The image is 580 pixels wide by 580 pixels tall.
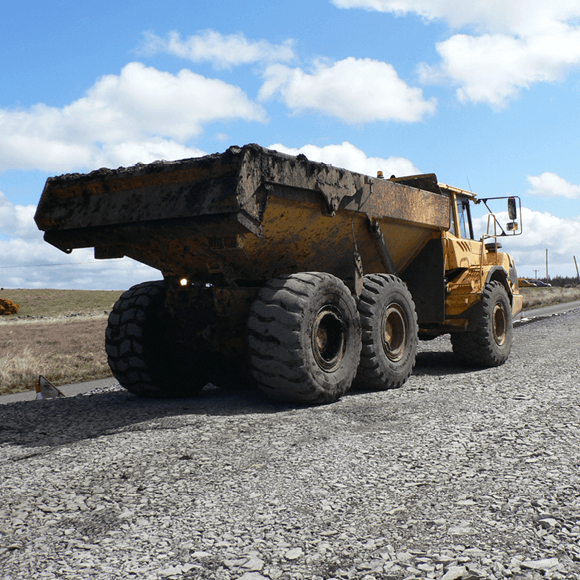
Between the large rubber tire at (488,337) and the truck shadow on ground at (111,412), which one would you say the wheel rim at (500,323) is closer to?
the large rubber tire at (488,337)

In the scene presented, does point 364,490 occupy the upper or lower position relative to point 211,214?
lower

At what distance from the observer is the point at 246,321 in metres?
6.16

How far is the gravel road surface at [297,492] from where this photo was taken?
2.75m

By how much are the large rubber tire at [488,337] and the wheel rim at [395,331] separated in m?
1.99

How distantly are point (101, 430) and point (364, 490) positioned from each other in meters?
2.73

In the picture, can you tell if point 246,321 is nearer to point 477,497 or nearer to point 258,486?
point 258,486

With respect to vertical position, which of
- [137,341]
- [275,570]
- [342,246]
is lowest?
[275,570]

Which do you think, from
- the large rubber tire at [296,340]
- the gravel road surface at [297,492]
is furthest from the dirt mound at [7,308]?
the large rubber tire at [296,340]

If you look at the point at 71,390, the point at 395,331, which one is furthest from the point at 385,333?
the point at 71,390

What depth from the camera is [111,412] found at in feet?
20.3

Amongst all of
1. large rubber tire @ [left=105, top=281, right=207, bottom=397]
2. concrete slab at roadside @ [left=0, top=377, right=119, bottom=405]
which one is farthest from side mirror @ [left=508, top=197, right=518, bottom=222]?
concrete slab at roadside @ [left=0, top=377, right=119, bottom=405]

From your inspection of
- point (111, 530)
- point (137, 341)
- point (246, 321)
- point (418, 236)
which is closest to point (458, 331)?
point (418, 236)

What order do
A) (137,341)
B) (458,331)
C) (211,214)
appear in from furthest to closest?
(458,331) < (137,341) < (211,214)

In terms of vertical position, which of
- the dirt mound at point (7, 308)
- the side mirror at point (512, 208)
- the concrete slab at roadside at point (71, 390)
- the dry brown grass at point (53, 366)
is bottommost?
the concrete slab at roadside at point (71, 390)
